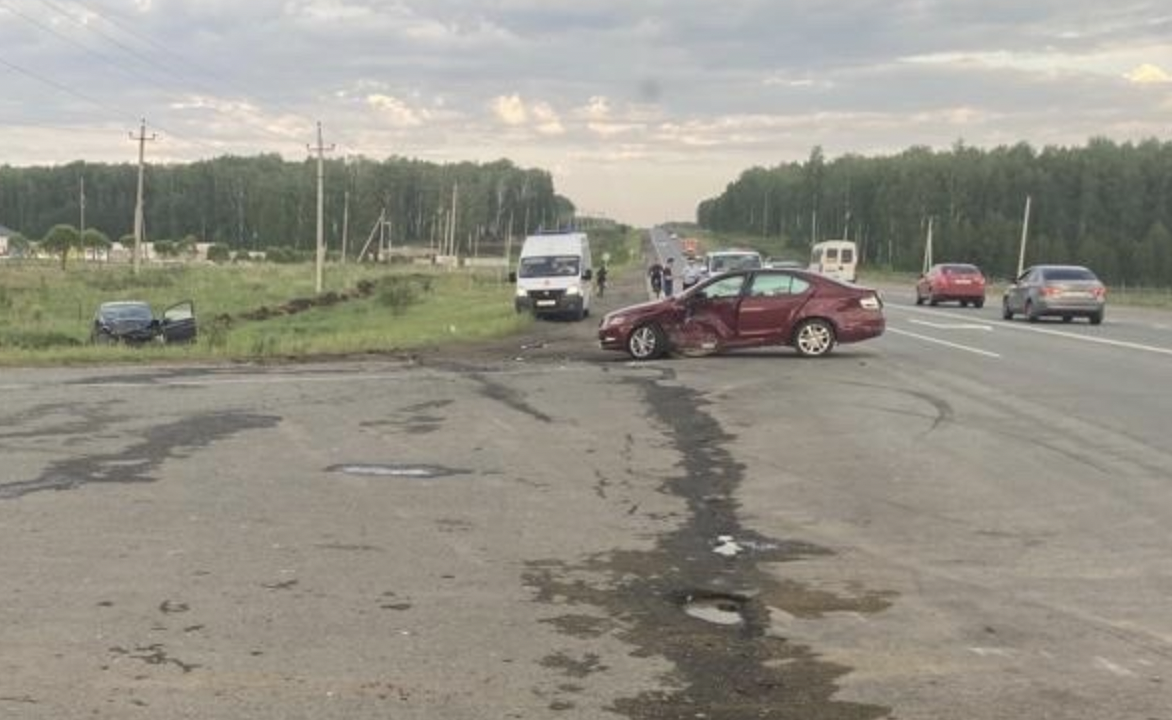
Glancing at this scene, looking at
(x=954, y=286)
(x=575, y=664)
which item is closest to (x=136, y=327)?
(x=575, y=664)

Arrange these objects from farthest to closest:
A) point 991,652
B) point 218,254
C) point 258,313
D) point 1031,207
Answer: point 218,254 → point 1031,207 → point 258,313 → point 991,652

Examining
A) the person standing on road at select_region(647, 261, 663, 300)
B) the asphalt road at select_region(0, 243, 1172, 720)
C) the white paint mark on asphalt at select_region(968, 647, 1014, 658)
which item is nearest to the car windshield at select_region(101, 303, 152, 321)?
the asphalt road at select_region(0, 243, 1172, 720)

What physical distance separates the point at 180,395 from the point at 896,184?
474ft

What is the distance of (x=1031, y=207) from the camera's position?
421ft

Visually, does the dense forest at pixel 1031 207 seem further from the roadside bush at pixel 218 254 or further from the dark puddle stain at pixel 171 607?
the dark puddle stain at pixel 171 607

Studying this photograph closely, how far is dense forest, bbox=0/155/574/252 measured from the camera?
174625 millimetres

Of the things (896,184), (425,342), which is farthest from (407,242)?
(425,342)

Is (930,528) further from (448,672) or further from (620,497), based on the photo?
(448,672)

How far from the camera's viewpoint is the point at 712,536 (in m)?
7.84

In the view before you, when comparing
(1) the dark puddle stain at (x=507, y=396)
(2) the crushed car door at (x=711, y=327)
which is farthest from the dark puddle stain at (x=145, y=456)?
(2) the crushed car door at (x=711, y=327)

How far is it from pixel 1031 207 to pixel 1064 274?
339ft

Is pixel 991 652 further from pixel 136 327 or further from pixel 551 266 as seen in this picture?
pixel 551 266

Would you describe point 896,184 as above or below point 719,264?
above

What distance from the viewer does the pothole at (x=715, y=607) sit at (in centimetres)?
598
